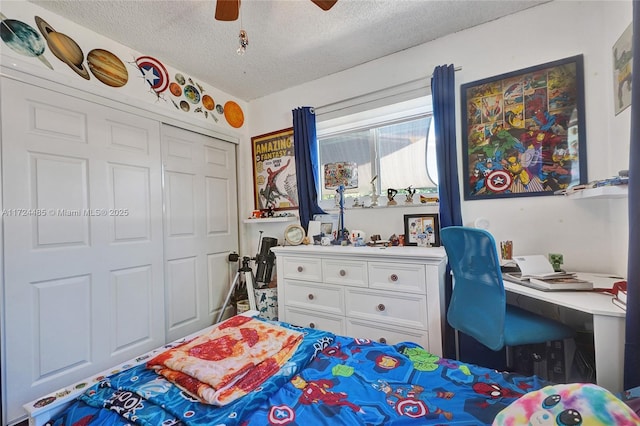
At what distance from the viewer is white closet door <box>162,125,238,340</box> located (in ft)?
8.22

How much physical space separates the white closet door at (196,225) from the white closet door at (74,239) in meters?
0.14

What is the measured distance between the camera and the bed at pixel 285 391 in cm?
83

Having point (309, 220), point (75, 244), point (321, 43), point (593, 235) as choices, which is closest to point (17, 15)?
point (75, 244)

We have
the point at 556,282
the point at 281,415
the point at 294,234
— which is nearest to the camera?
the point at 281,415

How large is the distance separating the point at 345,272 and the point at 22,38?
2.60 metres

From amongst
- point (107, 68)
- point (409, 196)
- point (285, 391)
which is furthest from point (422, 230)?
point (107, 68)

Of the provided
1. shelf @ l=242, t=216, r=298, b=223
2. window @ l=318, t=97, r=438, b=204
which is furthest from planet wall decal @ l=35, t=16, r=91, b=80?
window @ l=318, t=97, r=438, b=204

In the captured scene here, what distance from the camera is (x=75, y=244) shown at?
187 cm

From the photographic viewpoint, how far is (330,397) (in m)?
0.94

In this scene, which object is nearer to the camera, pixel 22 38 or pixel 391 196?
pixel 22 38

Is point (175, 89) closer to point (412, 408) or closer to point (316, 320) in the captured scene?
point (316, 320)

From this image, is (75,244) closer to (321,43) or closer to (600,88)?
(321,43)

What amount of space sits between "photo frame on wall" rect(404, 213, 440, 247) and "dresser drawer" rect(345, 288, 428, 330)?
21.3 inches

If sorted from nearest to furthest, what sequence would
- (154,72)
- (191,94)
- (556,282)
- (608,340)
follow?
(608,340) → (556,282) → (154,72) → (191,94)
